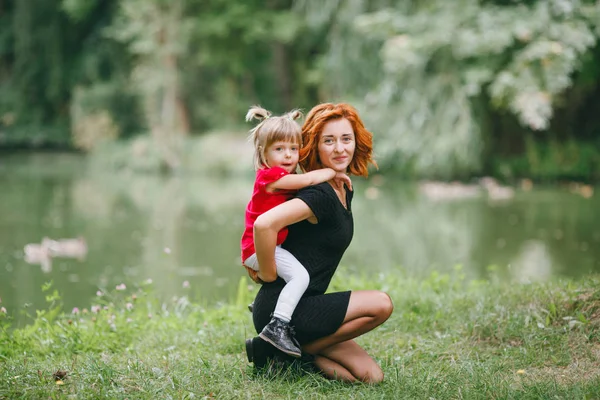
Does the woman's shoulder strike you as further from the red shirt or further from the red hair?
the red hair

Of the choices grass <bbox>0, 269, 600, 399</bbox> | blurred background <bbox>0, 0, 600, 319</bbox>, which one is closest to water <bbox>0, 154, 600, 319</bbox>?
blurred background <bbox>0, 0, 600, 319</bbox>

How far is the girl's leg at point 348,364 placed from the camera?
3.42m

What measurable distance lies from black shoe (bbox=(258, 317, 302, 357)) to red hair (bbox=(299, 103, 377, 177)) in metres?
0.75

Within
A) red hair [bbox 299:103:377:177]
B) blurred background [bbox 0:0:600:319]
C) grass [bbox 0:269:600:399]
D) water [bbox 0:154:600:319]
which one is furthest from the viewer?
blurred background [bbox 0:0:600:319]

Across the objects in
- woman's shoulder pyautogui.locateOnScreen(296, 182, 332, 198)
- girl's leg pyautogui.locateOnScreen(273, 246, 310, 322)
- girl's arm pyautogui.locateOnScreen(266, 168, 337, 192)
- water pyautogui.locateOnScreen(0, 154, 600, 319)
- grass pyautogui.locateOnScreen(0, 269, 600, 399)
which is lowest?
water pyautogui.locateOnScreen(0, 154, 600, 319)

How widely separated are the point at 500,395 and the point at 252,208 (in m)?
1.29

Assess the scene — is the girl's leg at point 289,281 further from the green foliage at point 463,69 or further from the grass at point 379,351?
the green foliage at point 463,69

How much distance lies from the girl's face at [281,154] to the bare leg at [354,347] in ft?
2.13

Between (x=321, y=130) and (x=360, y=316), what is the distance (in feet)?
2.79

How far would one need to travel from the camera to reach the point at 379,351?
409cm

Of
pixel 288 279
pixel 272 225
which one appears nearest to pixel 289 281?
pixel 288 279

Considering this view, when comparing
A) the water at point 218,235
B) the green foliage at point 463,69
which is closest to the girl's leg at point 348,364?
the water at point 218,235

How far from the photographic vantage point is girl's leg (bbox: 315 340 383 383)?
342cm

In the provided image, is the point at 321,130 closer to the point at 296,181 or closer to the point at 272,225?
the point at 296,181
